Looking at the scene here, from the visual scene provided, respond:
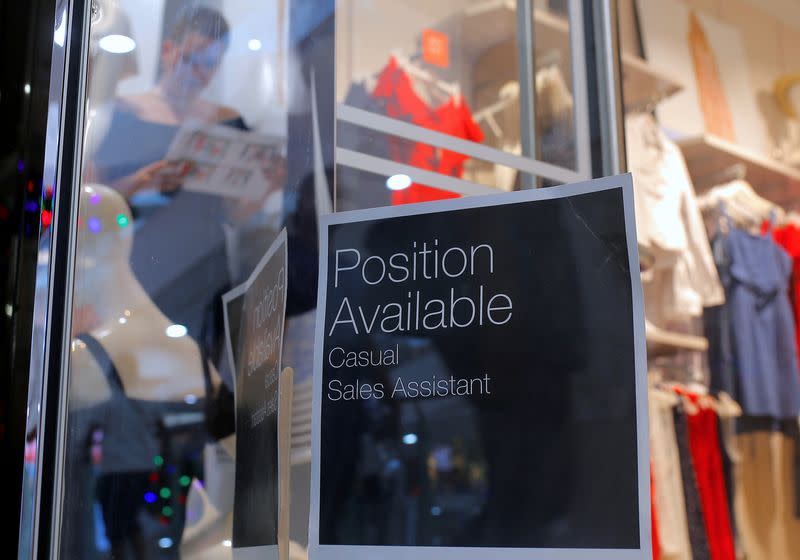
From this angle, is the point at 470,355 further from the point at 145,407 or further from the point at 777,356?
the point at 777,356

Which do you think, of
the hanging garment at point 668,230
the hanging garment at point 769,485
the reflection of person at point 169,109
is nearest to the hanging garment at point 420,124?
the reflection of person at point 169,109

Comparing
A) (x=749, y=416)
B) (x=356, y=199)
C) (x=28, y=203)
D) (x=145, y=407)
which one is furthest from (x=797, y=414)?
(x=28, y=203)

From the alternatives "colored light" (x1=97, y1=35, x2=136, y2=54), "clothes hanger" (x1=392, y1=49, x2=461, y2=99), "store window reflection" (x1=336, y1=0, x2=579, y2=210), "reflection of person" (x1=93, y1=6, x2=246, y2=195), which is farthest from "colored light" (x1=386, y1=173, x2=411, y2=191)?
"clothes hanger" (x1=392, y1=49, x2=461, y2=99)

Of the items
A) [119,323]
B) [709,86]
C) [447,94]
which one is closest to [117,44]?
[119,323]

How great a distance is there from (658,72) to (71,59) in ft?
6.87

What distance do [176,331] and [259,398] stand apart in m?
0.34

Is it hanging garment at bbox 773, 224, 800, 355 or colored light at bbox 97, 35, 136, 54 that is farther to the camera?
hanging garment at bbox 773, 224, 800, 355

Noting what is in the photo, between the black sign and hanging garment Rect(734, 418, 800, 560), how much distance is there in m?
2.03

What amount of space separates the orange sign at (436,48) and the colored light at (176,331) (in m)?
1.12

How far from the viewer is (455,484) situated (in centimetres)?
71

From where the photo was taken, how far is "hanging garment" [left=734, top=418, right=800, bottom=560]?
8.46 feet

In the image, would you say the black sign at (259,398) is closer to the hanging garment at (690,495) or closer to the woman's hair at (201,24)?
the woman's hair at (201,24)

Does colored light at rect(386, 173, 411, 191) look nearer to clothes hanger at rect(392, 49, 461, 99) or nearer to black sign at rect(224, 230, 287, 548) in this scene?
black sign at rect(224, 230, 287, 548)

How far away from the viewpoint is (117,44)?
1175 millimetres
